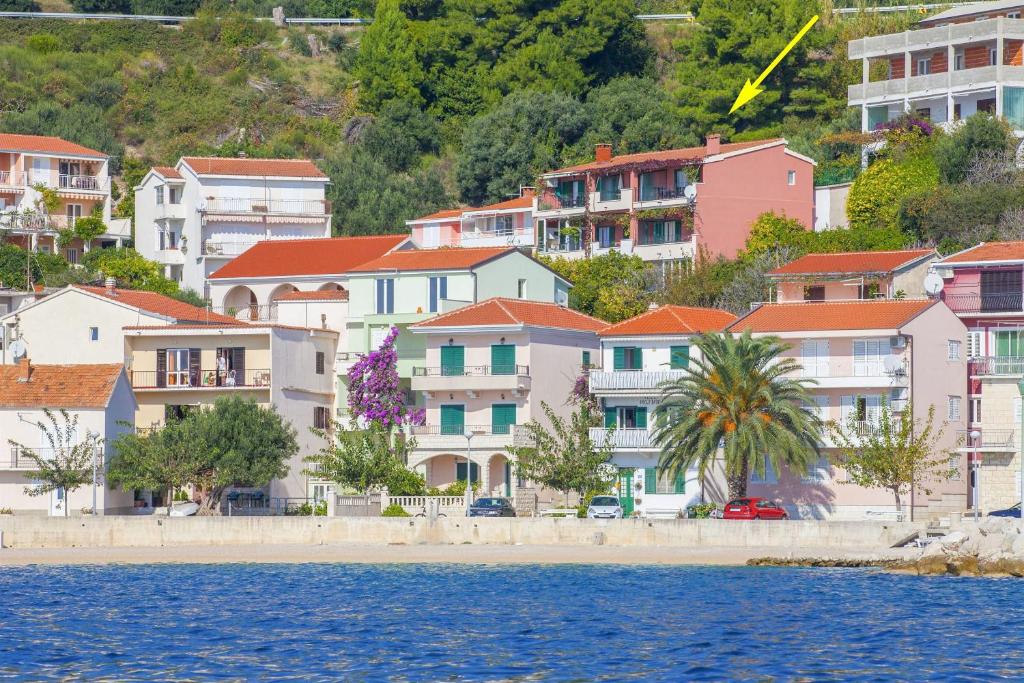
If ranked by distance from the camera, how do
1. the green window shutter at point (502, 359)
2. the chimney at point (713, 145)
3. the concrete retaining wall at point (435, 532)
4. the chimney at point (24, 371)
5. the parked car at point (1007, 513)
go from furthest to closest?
1. the chimney at point (713, 145)
2. the green window shutter at point (502, 359)
3. the chimney at point (24, 371)
4. the parked car at point (1007, 513)
5. the concrete retaining wall at point (435, 532)

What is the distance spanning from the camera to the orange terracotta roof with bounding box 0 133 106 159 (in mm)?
110125

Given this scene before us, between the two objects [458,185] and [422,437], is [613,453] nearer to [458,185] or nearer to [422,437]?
[422,437]

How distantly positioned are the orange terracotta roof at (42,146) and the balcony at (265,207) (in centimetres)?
958

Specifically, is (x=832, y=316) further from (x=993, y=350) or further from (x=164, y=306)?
(x=164, y=306)

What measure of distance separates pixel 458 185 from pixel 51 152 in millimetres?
22518

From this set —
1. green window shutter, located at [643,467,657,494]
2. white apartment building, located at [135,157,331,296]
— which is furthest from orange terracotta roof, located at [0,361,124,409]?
white apartment building, located at [135,157,331,296]

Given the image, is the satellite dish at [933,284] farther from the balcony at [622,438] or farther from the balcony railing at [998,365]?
the balcony at [622,438]

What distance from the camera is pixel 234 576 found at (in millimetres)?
67125

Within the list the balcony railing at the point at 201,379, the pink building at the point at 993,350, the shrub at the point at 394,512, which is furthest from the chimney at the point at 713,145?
the shrub at the point at 394,512

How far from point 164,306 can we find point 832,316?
97.2ft

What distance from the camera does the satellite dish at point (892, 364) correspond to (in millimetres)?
74312

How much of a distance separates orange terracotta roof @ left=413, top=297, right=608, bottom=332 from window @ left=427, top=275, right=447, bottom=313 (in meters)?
3.56

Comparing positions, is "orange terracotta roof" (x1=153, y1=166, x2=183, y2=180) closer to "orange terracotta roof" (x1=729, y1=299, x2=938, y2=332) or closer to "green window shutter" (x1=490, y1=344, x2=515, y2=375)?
"green window shutter" (x1=490, y1=344, x2=515, y2=375)

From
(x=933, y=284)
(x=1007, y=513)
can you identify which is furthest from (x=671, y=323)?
(x=1007, y=513)
